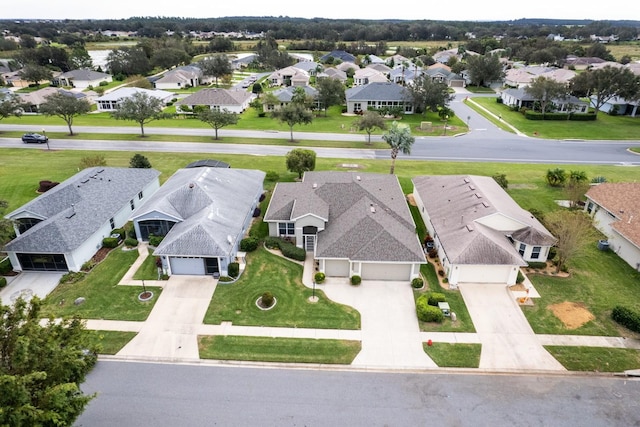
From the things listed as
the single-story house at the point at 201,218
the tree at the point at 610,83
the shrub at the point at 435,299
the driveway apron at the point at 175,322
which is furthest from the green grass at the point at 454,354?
the tree at the point at 610,83

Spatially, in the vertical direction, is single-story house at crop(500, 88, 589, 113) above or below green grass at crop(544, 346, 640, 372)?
above

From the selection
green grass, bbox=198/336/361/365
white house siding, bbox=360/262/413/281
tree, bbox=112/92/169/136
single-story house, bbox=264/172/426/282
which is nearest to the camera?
green grass, bbox=198/336/361/365

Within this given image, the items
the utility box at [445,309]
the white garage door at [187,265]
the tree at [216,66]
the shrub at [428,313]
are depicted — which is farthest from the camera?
the tree at [216,66]

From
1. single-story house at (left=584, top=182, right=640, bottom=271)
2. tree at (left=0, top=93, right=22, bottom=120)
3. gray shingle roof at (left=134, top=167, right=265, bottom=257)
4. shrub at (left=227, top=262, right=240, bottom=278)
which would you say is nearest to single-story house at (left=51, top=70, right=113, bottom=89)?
tree at (left=0, top=93, right=22, bottom=120)

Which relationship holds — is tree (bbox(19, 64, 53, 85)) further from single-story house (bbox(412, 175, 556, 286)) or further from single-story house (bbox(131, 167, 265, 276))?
single-story house (bbox(412, 175, 556, 286))

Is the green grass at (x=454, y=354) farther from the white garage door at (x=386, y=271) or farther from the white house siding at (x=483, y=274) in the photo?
the white garage door at (x=386, y=271)

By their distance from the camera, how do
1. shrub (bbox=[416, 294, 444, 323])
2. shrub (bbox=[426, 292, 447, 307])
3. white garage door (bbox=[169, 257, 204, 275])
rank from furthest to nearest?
1. white garage door (bbox=[169, 257, 204, 275])
2. shrub (bbox=[426, 292, 447, 307])
3. shrub (bbox=[416, 294, 444, 323])

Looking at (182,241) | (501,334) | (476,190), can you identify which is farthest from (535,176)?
(182,241)
